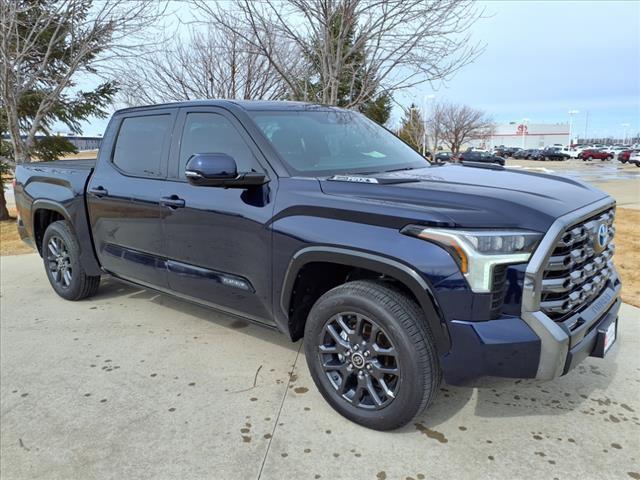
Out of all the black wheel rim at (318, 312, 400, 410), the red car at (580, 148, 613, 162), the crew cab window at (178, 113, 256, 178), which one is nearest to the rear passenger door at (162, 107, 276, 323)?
the crew cab window at (178, 113, 256, 178)

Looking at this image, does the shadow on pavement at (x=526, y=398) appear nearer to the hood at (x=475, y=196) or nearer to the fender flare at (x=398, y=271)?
the fender flare at (x=398, y=271)

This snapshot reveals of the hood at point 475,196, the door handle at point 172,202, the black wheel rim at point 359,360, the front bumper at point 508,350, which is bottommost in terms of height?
the black wheel rim at point 359,360

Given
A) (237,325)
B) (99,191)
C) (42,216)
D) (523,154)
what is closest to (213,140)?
(99,191)

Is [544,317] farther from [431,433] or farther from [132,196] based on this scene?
[132,196]

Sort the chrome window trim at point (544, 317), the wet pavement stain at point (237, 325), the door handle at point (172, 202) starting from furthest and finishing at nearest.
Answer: the wet pavement stain at point (237, 325) < the door handle at point (172, 202) < the chrome window trim at point (544, 317)

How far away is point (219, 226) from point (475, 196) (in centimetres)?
163

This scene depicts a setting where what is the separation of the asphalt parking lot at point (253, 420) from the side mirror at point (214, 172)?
4.37ft

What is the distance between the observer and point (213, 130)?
3488mm

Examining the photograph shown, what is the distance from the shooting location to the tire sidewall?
4.68 metres

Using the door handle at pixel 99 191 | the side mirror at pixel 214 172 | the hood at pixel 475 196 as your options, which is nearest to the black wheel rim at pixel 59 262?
the door handle at pixel 99 191

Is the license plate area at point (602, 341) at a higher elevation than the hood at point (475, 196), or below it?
below

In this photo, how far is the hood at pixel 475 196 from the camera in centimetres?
232

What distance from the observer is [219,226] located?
3.26 meters

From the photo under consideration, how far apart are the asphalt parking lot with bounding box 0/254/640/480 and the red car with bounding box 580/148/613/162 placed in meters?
63.9
